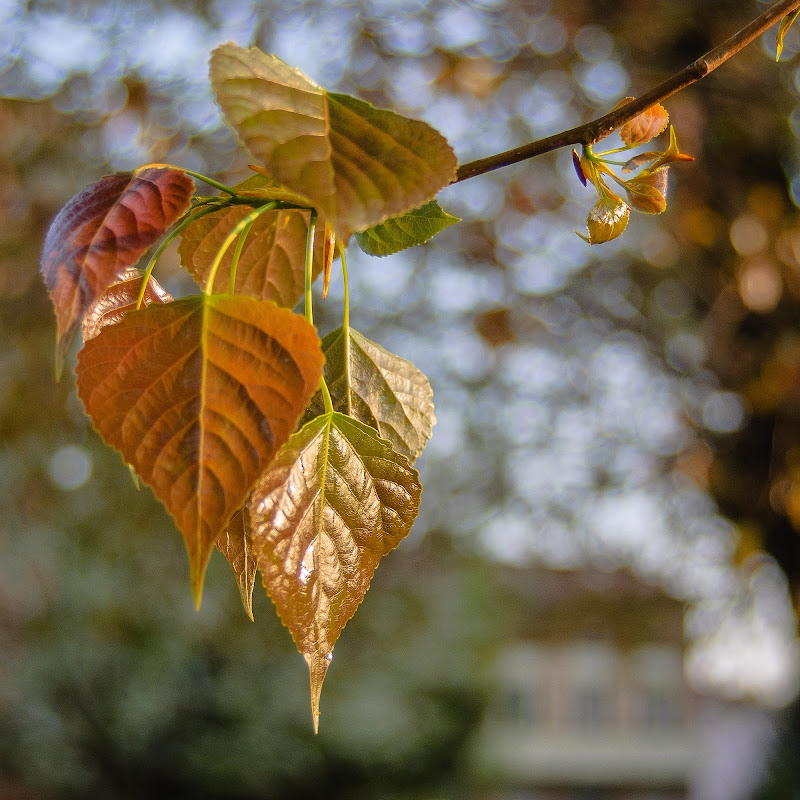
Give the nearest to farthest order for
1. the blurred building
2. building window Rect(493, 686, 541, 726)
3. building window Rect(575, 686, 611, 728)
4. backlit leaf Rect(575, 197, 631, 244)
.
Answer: backlit leaf Rect(575, 197, 631, 244) < the blurred building < building window Rect(493, 686, 541, 726) < building window Rect(575, 686, 611, 728)

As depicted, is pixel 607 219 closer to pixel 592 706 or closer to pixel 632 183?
pixel 632 183

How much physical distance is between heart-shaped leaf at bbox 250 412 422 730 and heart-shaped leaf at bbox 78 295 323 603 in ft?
0.08

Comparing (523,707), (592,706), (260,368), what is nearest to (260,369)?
(260,368)

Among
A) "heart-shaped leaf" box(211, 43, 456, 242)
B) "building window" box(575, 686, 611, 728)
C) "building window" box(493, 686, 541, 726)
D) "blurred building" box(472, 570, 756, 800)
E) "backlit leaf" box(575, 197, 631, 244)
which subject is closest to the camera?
"heart-shaped leaf" box(211, 43, 456, 242)

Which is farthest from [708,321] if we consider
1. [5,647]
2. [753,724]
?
[753,724]

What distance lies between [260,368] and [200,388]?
2 centimetres

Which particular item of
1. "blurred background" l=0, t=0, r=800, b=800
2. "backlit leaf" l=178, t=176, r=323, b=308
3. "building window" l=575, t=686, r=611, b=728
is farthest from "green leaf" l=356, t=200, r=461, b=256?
"building window" l=575, t=686, r=611, b=728

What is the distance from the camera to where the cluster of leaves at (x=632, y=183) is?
291mm

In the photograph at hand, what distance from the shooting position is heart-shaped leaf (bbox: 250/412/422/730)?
0.73ft

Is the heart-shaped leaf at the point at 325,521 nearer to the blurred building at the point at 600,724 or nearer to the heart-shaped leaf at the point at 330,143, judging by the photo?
the heart-shaped leaf at the point at 330,143

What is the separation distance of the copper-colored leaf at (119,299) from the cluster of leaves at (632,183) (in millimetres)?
160

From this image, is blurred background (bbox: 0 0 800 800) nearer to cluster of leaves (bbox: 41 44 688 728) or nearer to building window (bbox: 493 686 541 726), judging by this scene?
cluster of leaves (bbox: 41 44 688 728)

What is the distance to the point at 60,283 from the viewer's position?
0.22 metres

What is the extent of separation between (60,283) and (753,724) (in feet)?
38.2
